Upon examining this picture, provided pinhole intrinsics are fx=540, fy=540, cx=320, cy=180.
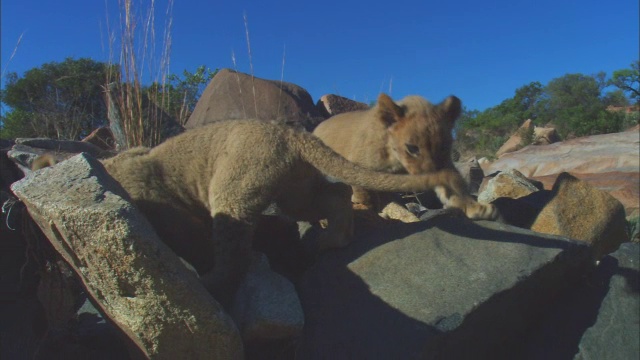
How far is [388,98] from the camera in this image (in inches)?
235

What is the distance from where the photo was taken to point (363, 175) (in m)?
4.05

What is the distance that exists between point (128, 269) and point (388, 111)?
3.78 metres

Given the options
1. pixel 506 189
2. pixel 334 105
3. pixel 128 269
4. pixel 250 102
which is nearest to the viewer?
pixel 128 269

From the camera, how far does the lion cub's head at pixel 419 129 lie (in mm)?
5441

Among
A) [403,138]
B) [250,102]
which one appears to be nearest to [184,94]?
[250,102]

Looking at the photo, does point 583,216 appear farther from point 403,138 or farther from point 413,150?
point 403,138

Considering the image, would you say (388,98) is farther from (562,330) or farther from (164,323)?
(164,323)

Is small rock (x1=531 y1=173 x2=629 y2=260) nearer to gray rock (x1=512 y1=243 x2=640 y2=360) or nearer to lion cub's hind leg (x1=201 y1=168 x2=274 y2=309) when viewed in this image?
gray rock (x1=512 y1=243 x2=640 y2=360)

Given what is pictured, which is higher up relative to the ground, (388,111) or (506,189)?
(388,111)

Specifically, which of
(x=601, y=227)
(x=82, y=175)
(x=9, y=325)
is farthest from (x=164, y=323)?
(x=601, y=227)

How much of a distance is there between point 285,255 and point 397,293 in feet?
4.74

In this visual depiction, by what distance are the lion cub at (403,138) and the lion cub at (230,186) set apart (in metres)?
1.16

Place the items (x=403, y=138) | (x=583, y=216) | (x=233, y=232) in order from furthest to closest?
(x=403, y=138) < (x=583, y=216) < (x=233, y=232)

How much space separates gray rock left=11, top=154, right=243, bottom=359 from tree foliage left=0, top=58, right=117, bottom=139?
4.95m
